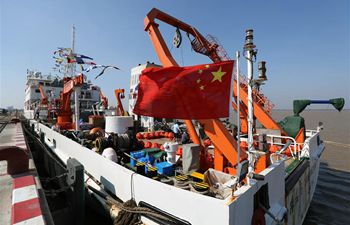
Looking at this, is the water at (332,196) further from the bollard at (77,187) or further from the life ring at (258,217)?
the bollard at (77,187)

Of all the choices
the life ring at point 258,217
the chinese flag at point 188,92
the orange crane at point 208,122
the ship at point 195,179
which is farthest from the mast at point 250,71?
the orange crane at point 208,122

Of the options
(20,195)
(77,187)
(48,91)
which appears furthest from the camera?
(48,91)

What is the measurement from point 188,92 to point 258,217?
234 cm

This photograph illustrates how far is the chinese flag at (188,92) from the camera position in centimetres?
321

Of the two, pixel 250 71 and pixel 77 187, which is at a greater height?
pixel 250 71

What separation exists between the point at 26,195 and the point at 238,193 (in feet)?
10.3

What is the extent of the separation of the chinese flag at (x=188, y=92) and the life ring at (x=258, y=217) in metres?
1.56

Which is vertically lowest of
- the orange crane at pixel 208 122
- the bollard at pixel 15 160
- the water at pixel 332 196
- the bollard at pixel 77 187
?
the water at pixel 332 196

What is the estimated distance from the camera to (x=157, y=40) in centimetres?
576

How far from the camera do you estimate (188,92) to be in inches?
135

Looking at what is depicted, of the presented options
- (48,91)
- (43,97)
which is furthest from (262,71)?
(48,91)

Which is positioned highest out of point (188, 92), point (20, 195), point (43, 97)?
point (43, 97)

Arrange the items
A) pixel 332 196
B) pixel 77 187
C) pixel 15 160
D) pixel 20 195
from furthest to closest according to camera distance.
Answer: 1. pixel 332 196
2. pixel 15 160
3. pixel 77 187
4. pixel 20 195

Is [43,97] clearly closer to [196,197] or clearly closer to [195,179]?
[195,179]
